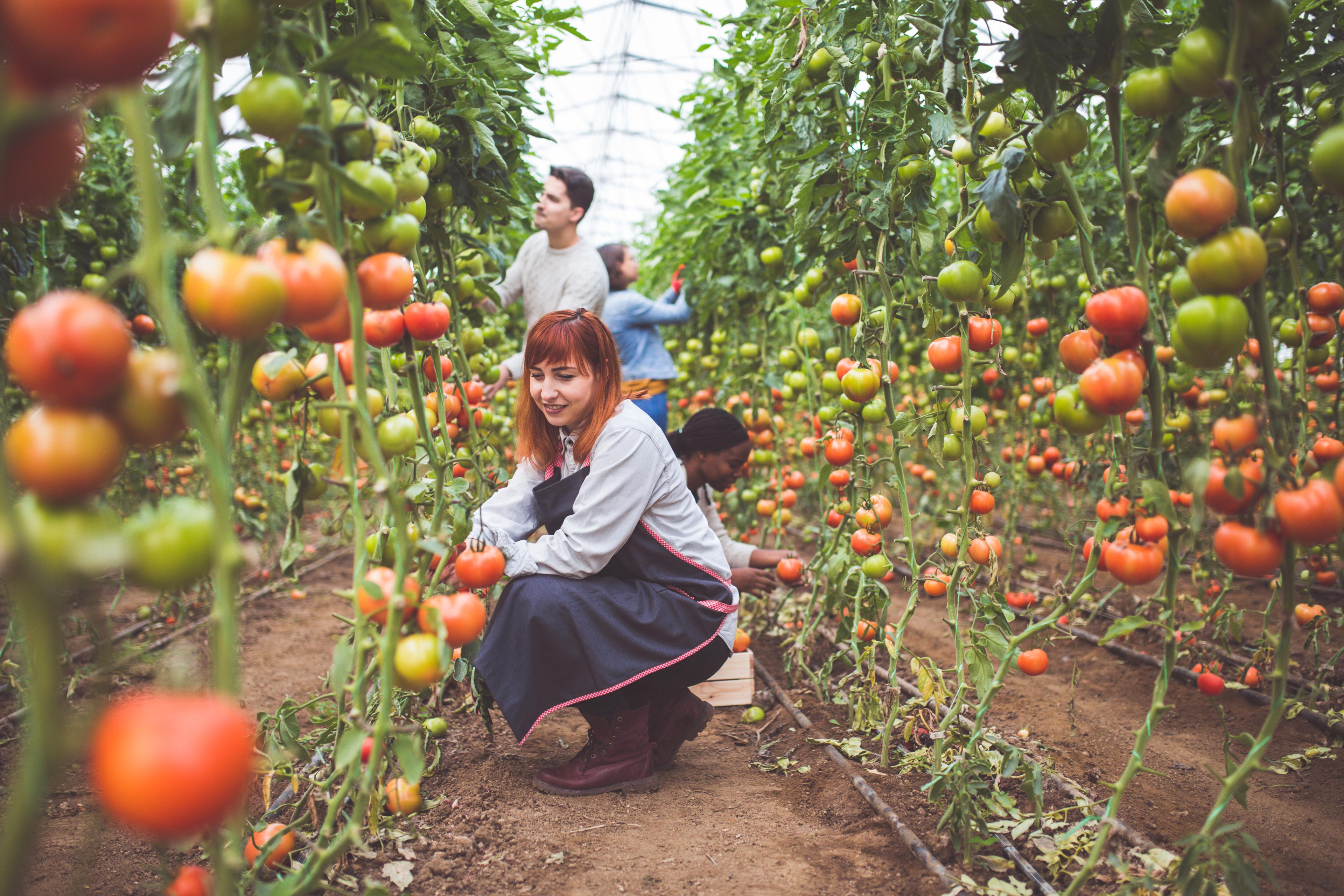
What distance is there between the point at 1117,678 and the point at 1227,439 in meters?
2.18

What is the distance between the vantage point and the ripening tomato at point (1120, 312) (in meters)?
1.00

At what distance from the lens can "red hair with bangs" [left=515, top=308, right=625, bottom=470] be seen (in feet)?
6.23

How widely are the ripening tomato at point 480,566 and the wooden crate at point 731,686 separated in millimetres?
1306

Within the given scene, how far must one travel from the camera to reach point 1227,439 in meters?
0.93

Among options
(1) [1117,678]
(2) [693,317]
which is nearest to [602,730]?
(1) [1117,678]

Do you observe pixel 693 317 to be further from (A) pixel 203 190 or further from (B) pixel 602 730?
(A) pixel 203 190

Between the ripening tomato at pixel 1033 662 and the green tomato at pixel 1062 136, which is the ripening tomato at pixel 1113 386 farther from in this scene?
the ripening tomato at pixel 1033 662

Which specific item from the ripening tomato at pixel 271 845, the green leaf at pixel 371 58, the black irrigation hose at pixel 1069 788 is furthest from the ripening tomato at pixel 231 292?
the black irrigation hose at pixel 1069 788

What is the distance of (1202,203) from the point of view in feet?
2.94

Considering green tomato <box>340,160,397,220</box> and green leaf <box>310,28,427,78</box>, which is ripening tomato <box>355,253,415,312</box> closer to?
green tomato <box>340,160,397,220</box>

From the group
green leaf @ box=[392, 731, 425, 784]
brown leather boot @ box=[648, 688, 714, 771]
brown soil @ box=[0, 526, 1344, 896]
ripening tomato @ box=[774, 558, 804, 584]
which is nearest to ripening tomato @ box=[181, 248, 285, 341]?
brown soil @ box=[0, 526, 1344, 896]

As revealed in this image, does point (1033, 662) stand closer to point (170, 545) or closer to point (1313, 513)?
point (1313, 513)

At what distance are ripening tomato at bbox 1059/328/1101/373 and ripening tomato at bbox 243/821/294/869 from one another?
1.33 meters

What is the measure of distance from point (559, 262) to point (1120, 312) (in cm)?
222
